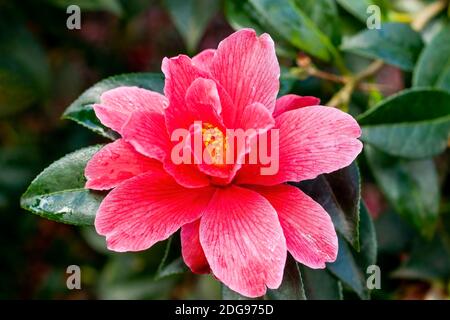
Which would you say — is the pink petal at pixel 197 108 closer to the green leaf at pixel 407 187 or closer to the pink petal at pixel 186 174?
the pink petal at pixel 186 174

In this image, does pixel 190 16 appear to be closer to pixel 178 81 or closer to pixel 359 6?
pixel 359 6

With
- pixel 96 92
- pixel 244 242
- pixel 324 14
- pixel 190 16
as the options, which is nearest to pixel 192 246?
pixel 244 242

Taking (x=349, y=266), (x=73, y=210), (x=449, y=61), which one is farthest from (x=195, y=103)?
(x=449, y=61)

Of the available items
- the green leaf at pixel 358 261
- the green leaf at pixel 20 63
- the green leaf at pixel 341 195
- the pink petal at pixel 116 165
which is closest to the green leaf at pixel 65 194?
the pink petal at pixel 116 165

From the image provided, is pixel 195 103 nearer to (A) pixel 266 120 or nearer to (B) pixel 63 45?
(A) pixel 266 120

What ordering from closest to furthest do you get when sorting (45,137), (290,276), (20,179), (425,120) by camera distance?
(290,276), (425,120), (20,179), (45,137)

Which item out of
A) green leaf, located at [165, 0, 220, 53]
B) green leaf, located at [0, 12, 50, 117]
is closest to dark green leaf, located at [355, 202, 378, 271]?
green leaf, located at [165, 0, 220, 53]

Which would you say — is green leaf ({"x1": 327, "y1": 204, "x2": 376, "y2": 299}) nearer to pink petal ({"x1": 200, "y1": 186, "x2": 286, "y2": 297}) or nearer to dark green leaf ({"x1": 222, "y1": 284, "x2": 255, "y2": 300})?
dark green leaf ({"x1": 222, "y1": 284, "x2": 255, "y2": 300})
